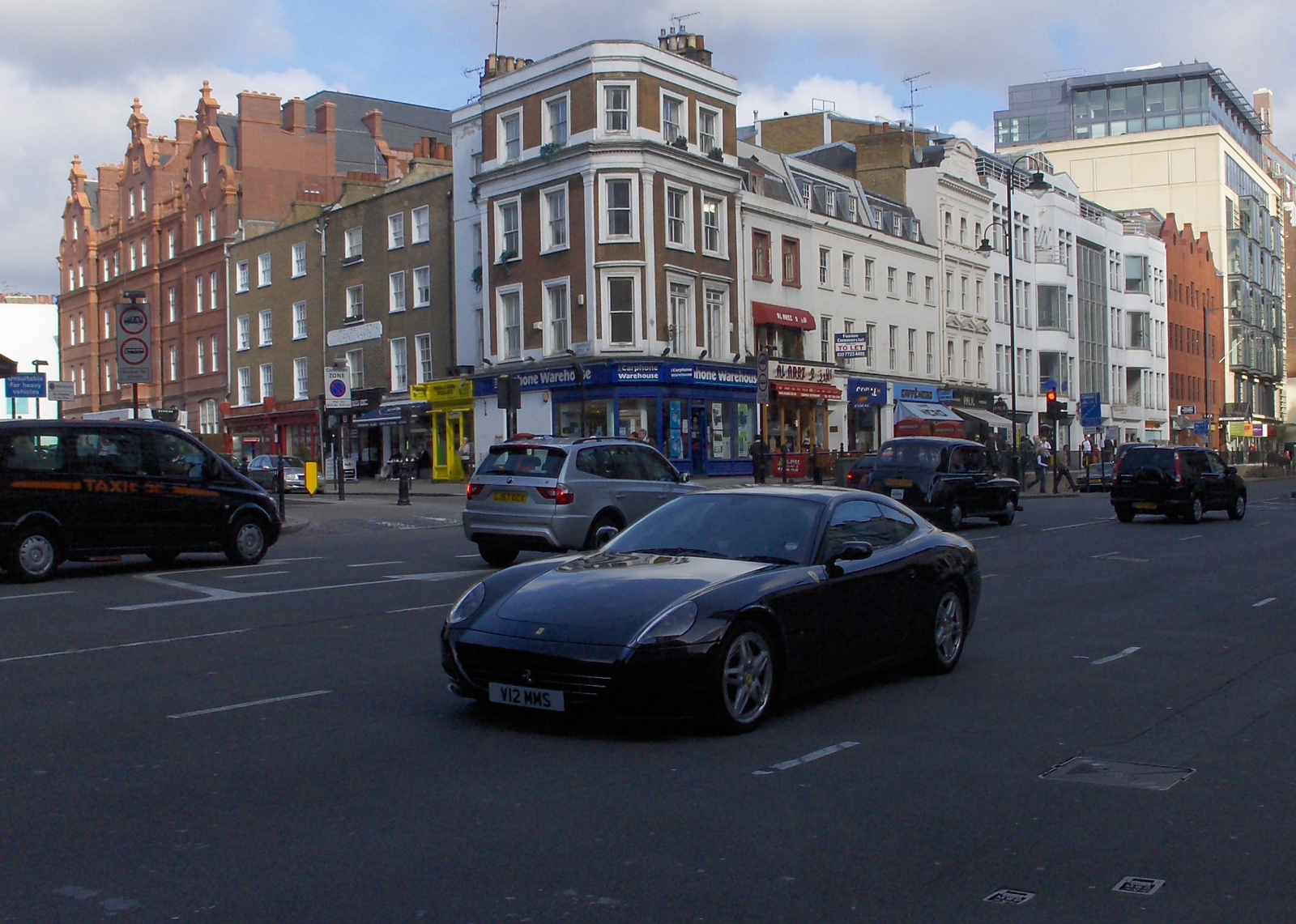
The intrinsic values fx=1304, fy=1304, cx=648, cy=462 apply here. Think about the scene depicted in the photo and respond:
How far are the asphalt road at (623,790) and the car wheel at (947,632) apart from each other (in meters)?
0.20

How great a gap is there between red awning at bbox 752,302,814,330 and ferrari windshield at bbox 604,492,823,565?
126 ft

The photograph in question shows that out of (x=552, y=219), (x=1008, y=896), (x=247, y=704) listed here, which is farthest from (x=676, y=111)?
(x=1008, y=896)

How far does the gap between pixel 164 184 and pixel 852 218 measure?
36337 millimetres

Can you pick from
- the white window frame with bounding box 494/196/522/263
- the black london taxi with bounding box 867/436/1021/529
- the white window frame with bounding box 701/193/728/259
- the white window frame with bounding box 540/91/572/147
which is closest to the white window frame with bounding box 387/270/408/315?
the white window frame with bounding box 494/196/522/263

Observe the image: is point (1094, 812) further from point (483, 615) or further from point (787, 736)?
point (483, 615)

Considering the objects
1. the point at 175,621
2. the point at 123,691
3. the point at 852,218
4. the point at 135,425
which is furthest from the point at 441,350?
the point at 123,691

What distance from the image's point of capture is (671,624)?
681cm

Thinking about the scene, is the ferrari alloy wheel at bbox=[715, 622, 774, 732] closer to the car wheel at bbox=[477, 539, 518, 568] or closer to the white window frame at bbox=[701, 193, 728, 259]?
Result: the car wheel at bbox=[477, 539, 518, 568]

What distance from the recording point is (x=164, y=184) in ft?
221

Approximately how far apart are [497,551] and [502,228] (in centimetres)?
2992

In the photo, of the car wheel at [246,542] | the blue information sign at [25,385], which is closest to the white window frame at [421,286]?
the blue information sign at [25,385]

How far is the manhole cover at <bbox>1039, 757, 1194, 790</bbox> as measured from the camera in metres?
6.20

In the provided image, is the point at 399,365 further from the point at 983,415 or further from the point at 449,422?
the point at 983,415

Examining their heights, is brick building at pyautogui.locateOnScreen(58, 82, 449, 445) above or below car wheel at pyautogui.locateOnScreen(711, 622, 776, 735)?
above
